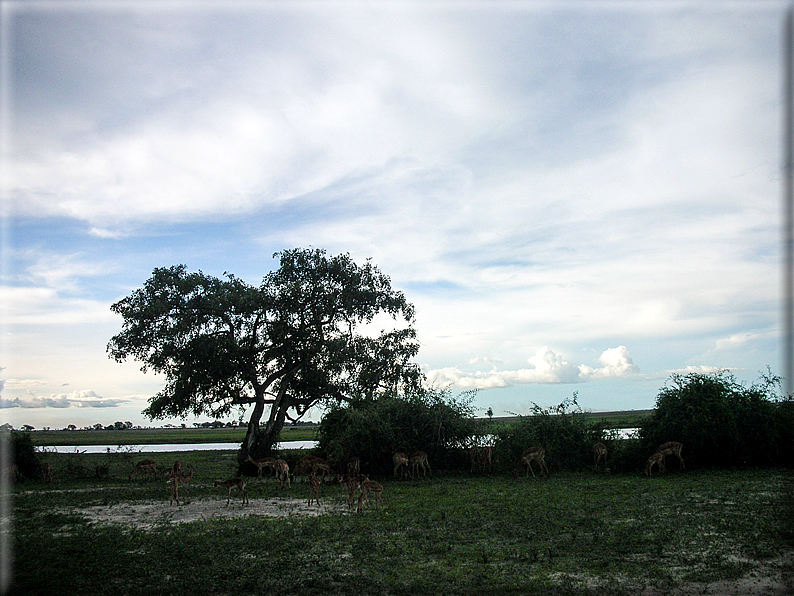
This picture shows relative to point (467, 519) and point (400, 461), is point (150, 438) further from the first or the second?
point (467, 519)

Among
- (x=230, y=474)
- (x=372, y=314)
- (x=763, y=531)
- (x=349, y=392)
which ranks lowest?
(x=230, y=474)

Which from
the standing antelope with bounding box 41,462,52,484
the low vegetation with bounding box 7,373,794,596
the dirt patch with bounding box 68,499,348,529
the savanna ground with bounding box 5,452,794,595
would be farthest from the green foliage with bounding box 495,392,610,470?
the standing antelope with bounding box 41,462,52,484

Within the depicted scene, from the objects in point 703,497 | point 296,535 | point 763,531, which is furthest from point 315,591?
point 703,497

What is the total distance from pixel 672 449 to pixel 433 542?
13567 millimetres

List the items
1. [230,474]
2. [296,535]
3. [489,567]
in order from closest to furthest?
[489,567] < [296,535] < [230,474]

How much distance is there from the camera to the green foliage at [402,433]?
26.1 m

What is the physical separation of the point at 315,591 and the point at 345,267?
2511 centimetres

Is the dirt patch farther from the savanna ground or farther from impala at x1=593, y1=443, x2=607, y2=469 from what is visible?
impala at x1=593, y1=443, x2=607, y2=469

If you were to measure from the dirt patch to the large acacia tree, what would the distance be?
39.4 ft

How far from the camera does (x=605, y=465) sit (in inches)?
964

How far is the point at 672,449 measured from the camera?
2203cm

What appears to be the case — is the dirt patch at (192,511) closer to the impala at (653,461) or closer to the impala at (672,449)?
the impala at (653,461)

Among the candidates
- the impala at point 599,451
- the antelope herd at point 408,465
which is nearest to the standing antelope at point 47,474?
the antelope herd at point 408,465

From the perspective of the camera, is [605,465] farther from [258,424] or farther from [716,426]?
[258,424]
